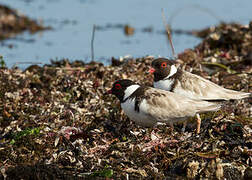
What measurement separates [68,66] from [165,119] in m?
4.01

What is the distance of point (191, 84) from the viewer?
257 inches

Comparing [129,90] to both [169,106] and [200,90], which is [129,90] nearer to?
[169,106]

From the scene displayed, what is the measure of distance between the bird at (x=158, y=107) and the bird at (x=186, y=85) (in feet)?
1.20

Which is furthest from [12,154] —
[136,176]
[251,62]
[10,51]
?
[10,51]

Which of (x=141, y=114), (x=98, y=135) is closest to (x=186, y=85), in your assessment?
(x=141, y=114)

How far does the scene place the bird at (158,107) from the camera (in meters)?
5.77

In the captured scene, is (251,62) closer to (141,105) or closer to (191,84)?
(191,84)

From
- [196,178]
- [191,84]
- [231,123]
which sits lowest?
[196,178]

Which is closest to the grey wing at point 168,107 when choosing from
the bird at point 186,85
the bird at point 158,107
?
the bird at point 158,107

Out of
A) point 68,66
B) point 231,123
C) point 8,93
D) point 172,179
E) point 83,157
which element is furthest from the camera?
point 68,66

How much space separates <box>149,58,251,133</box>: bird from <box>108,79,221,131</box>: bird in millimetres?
366

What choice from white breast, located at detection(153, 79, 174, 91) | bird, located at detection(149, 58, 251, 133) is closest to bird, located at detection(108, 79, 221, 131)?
bird, located at detection(149, 58, 251, 133)

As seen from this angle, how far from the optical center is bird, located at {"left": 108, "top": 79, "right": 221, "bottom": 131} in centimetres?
577

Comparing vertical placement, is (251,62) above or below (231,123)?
above
